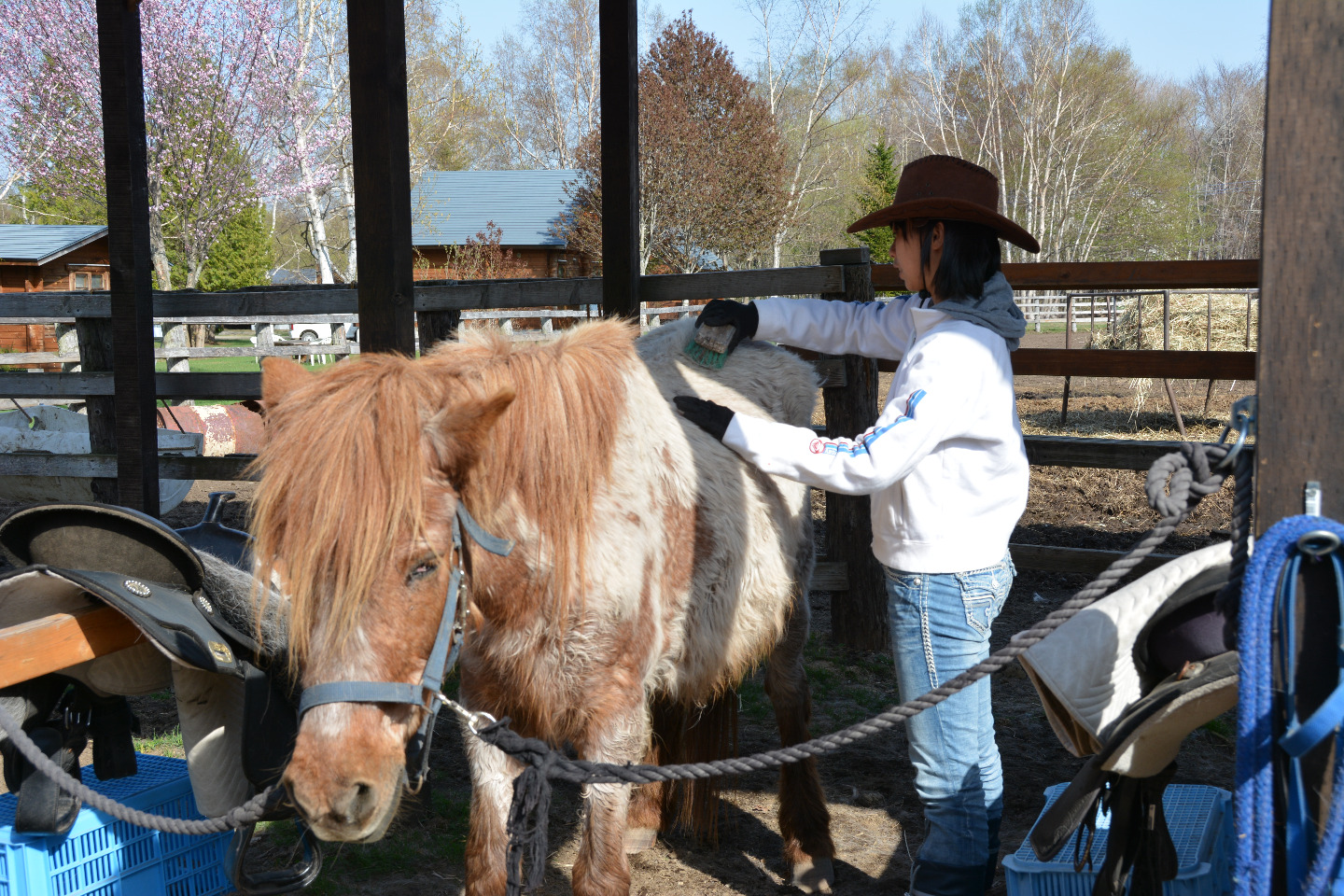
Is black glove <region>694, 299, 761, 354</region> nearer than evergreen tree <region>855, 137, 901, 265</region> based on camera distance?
Yes

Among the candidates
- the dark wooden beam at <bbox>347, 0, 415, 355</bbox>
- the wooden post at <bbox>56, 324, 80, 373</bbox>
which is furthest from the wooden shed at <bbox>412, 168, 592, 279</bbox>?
the dark wooden beam at <bbox>347, 0, 415, 355</bbox>

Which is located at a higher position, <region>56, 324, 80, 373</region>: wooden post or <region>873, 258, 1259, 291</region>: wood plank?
<region>873, 258, 1259, 291</region>: wood plank

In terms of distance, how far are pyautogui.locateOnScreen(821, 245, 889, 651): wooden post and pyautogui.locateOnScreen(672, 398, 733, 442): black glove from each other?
8.13ft

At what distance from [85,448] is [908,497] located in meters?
8.42

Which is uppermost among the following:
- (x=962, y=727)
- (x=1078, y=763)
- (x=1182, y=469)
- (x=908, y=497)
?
(x=1182, y=469)

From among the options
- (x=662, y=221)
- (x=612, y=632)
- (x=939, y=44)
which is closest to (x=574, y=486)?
(x=612, y=632)

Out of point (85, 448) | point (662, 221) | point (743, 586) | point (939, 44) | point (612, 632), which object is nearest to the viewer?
point (612, 632)

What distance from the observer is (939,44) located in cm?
3572

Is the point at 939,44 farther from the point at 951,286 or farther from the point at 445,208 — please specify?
the point at 951,286

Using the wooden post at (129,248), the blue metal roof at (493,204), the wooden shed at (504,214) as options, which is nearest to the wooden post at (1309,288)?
the wooden post at (129,248)

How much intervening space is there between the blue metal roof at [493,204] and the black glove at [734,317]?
3001 cm

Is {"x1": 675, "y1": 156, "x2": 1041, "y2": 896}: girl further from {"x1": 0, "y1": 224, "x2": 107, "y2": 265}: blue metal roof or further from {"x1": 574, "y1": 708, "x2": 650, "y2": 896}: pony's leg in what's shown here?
{"x1": 0, "y1": 224, "x2": 107, "y2": 265}: blue metal roof

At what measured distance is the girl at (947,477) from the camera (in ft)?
7.07

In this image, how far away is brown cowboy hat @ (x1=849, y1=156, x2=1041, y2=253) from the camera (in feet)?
7.64
